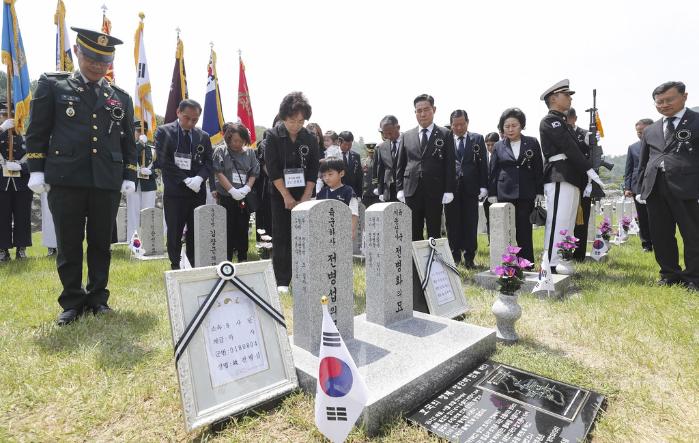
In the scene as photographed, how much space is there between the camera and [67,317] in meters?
3.38

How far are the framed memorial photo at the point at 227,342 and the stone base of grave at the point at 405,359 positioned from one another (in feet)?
0.80

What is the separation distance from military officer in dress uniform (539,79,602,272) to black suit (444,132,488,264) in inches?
43.9

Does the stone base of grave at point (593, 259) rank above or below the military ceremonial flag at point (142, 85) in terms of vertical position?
below

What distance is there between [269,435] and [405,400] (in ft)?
2.41

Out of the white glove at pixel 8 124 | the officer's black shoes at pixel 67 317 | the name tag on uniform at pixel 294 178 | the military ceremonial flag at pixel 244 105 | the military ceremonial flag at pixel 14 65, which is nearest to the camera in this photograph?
the officer's black shoes at pixel 67 317

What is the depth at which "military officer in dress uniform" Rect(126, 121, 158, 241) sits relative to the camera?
881cm

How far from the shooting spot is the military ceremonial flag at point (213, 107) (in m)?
10.1

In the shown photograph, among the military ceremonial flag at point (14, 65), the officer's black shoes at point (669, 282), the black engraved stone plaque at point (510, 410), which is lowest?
the black engraved stone plaque at point (510, 410)

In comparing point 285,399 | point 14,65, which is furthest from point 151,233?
point 285,399

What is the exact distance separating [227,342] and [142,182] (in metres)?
8.71

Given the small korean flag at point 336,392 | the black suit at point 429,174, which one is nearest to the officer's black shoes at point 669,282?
the black suit at point 429,174

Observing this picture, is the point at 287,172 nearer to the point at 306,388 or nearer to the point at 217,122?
the point at 306,388

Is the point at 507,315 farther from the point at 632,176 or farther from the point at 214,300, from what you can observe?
the point at 632,176

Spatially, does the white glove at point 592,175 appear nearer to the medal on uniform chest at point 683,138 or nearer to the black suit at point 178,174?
the medal on uniform chest at point 683,138
